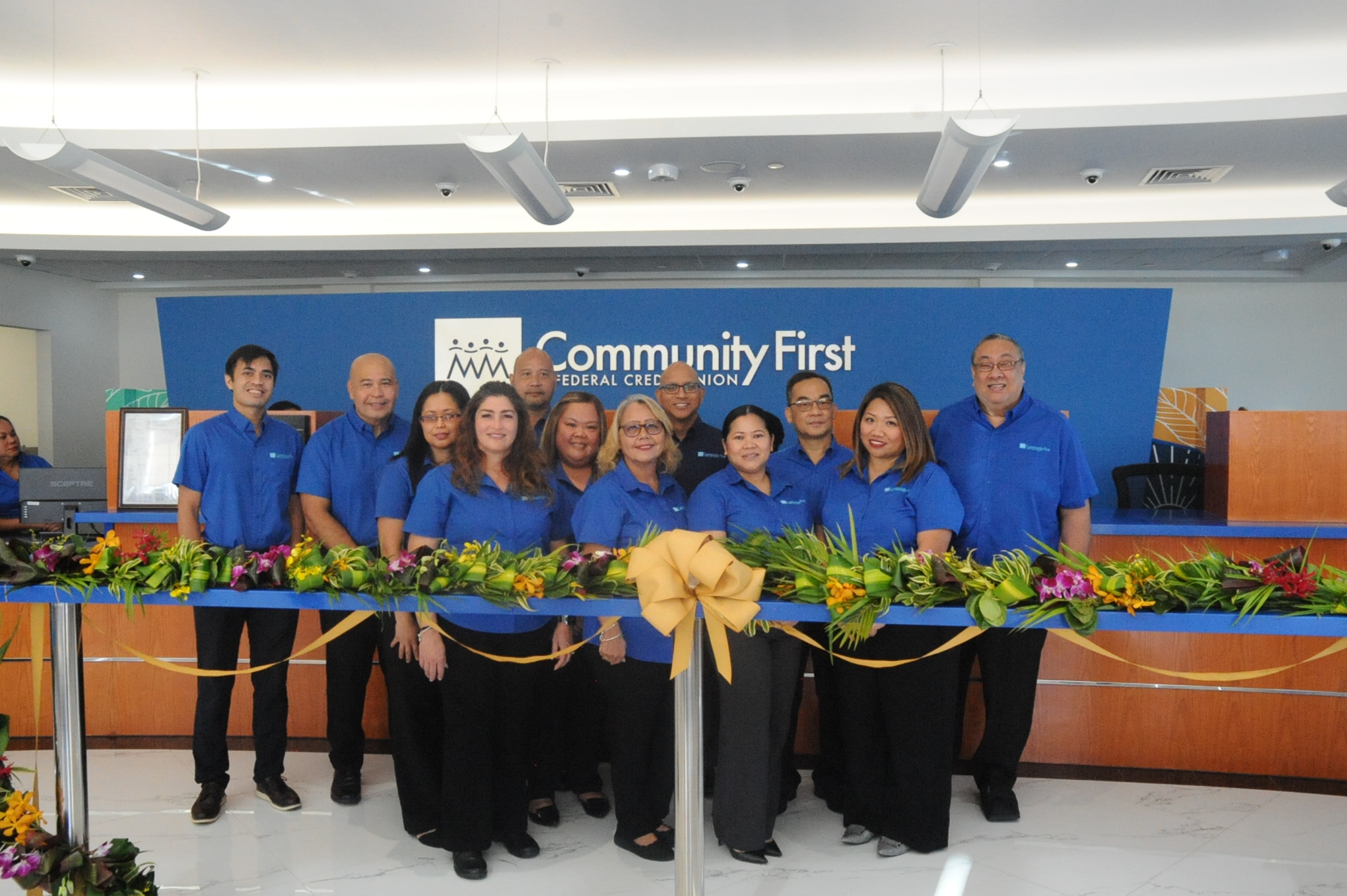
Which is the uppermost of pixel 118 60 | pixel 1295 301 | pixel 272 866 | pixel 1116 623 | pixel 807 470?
pixel 118 60

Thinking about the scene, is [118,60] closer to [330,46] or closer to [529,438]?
[330,46]

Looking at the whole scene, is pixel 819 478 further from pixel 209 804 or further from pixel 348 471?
pixel 209 804

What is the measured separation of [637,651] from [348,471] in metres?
1.36

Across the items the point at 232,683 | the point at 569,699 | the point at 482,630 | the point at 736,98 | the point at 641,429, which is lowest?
the point at 569,699

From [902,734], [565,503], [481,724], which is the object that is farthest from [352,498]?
[902,734]

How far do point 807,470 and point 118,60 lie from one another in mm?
5222

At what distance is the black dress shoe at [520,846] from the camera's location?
9.99ft

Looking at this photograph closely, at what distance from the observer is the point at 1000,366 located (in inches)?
130

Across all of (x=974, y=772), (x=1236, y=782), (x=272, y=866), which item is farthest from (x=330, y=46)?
(x=1236, y=782)

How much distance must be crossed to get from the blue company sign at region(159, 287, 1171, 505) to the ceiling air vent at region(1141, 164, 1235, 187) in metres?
1.42

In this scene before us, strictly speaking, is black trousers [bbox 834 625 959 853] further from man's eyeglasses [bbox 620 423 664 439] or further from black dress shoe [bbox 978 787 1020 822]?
man's eyeglasses [bbox 620 423 664 439]

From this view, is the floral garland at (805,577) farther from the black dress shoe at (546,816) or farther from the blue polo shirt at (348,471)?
the black dress shoe at (546,816)

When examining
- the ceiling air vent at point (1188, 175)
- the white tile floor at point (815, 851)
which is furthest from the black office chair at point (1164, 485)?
the ceiling air vent at point (1188, 175)

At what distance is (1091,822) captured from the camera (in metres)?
3.35
